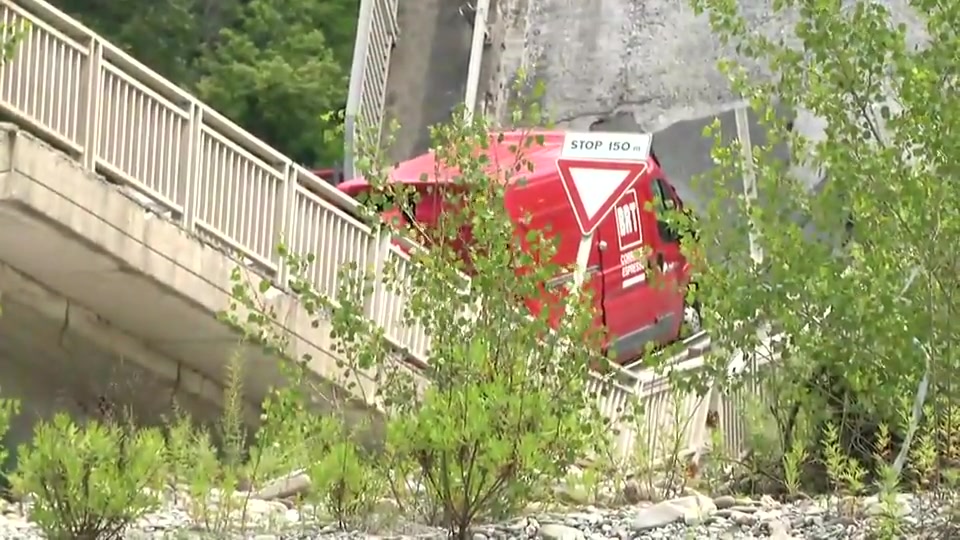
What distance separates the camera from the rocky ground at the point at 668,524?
5.96 meters

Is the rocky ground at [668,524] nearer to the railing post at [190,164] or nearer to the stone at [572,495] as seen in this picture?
the stone at [572,495]

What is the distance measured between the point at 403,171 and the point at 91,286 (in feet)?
9.38

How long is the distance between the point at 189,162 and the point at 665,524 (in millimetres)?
4806

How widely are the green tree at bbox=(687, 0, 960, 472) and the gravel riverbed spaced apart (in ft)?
1.57

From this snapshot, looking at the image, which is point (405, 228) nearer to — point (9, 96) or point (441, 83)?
point (9, 96)

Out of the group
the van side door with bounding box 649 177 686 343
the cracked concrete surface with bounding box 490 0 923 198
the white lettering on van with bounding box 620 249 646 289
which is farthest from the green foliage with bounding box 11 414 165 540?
the cracked concrete surface with bounding box 490 0 923 198

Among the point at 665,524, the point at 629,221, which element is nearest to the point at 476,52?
the point at 629,221

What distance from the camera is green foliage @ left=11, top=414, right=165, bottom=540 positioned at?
18.1ft

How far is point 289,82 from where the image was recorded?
2678 cm

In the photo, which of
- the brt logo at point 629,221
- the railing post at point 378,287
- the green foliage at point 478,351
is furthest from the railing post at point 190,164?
the brt logo at point 629,221

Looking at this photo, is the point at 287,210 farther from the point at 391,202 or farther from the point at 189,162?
the point at 391,202

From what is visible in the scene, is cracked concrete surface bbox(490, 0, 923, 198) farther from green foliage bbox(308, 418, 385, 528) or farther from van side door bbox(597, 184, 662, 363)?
green foliage bbox(308, 418, 385, 528)

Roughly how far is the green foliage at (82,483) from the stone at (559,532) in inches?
63.7

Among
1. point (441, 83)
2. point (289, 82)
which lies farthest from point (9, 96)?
point (289, 82)
